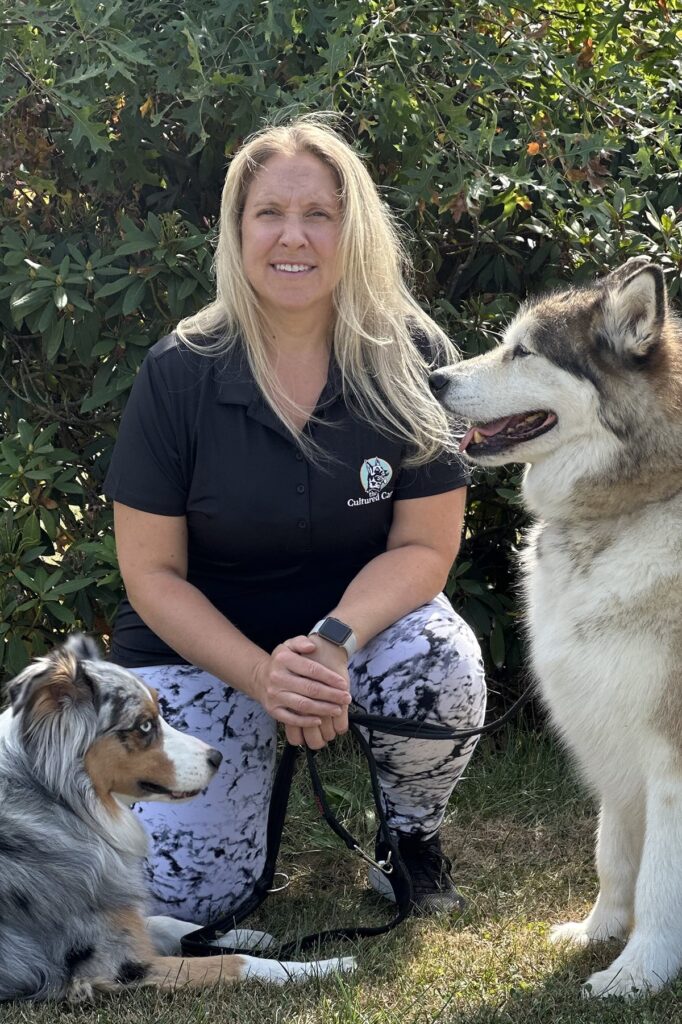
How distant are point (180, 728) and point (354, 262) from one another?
1387 mm

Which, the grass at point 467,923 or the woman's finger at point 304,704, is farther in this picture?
the woman's finger at point 304,704

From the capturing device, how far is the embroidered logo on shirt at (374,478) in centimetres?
327

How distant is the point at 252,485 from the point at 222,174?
4.89 feet

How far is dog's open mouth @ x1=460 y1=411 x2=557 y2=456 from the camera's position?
9.43ft

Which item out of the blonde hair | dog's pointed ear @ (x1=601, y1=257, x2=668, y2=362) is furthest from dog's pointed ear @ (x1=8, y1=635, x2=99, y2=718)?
dog's pointed ear @ (x1=601, y1=257, x2=668, y2=362)

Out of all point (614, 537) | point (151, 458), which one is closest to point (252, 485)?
point (151, 458)

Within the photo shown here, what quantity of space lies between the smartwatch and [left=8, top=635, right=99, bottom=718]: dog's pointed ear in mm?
580

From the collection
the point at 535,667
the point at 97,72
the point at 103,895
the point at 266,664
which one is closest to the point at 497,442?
the point at 535,667

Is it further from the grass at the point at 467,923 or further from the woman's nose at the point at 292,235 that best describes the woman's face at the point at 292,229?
the grass at the point at 467,923

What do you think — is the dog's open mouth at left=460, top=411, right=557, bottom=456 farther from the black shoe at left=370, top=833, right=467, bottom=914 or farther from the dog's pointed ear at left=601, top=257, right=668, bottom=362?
the black shoe at left=370, top=833, right=467, bottom=914

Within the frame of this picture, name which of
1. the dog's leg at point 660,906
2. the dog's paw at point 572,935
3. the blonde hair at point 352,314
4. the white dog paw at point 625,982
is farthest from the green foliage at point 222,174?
the white dog paw at point 625,982

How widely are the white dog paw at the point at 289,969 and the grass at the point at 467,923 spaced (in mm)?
35

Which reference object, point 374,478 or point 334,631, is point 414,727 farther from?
point 374,478

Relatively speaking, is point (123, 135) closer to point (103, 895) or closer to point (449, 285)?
point (449, 285)
